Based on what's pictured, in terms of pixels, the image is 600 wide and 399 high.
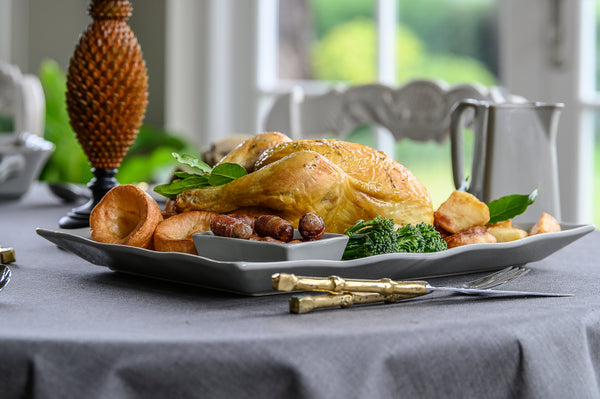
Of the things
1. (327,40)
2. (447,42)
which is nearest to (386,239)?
(447,42)

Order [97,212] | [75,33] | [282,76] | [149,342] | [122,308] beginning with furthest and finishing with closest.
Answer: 1. [75,33]
2. [282,76]
3. [97,212]
4. [122,308]
5. [149,342]

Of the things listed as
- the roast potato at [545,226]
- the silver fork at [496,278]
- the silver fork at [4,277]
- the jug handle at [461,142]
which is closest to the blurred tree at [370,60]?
the jug handle at [461,142]

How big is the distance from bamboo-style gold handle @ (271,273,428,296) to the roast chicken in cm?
13

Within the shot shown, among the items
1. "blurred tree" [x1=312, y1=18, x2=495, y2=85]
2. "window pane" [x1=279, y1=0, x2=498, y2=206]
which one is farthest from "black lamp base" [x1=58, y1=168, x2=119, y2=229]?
"blurred tree" [x1=312, y1=18, x2=495, y2=85]

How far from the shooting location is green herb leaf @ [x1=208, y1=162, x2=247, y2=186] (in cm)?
85

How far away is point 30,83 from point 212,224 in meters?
2.25

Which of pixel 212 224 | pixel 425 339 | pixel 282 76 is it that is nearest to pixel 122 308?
pixel 212 224

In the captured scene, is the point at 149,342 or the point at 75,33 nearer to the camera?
the point at 149,342

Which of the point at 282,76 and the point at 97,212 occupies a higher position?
the point at 282,76

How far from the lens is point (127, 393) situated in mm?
566

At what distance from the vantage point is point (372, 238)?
800 millimetres

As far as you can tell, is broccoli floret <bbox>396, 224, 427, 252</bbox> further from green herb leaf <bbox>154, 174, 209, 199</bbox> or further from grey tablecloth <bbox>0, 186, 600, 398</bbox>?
green herb leaf <bbox>154, 174, 209, 199</bbox>

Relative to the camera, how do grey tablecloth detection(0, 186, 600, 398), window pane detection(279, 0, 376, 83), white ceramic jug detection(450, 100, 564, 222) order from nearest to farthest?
grey tablecloth detection(0, 186, 600, 398)
white ceramic jug detection(450, 100, 564, 222)
window pane detection(279, 0, 376, 83)

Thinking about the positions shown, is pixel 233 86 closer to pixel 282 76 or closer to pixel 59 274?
pixel 282 76
